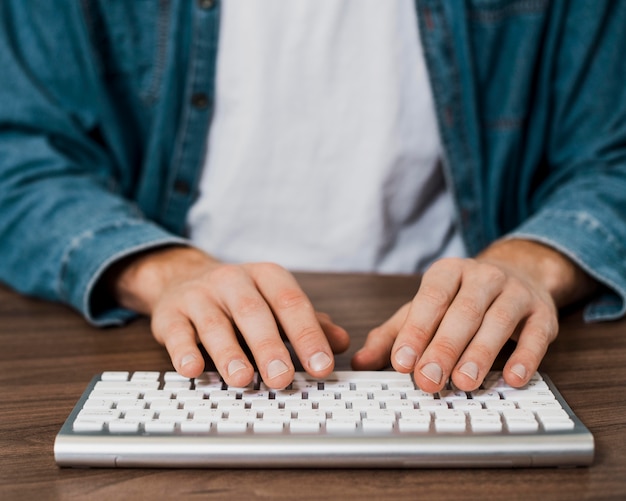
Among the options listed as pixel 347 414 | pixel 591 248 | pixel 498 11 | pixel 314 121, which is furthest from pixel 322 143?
pixel 347 414

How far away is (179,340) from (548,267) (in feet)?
1.27

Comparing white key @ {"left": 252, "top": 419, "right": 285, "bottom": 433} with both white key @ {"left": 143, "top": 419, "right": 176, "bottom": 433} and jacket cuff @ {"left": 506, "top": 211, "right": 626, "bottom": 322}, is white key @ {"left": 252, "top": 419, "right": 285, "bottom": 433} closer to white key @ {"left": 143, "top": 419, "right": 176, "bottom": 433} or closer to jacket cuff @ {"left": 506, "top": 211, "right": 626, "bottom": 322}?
white key @ {"left": 143, "top": 419, "right": 176, "bottom": 433}

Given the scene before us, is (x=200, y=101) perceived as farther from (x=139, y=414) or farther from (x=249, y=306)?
(x=139, y=414)

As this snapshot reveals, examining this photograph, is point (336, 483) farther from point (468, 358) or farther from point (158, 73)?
point (158, 73)

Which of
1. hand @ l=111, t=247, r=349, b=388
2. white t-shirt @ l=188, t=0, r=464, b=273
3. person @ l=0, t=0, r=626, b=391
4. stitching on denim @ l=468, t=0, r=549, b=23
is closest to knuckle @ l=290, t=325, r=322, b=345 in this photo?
hand @ l=111, t=247, r=349, b=388

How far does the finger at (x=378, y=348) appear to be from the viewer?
2.12 feet

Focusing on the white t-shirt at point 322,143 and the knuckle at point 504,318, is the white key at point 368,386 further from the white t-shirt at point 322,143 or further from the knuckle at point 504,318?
the white t-shirt at point 322,143

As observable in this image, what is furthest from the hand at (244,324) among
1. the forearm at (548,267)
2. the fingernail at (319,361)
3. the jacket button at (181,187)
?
the jacket button at (181,187)

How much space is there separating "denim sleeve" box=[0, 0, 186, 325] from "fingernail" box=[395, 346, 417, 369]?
0.32 m

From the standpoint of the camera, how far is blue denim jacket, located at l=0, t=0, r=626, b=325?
983 mm

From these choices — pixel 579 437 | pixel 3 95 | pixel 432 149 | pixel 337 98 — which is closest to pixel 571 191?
pixel 432 149

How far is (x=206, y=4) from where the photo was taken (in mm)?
1000

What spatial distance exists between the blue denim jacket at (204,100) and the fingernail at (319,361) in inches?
15.6

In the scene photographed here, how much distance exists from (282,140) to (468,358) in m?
0.54
